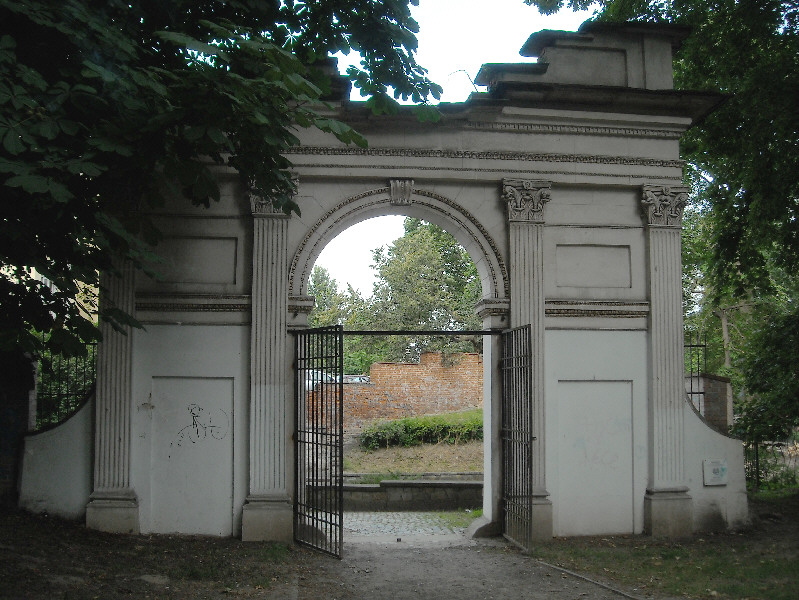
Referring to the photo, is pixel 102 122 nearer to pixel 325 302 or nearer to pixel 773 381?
pixel 773 381

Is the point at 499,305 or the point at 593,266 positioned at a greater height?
the point at 593,266

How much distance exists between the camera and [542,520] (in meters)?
9.18

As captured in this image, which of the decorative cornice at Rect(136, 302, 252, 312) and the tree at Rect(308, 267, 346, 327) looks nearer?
the decorative cornice at Rect(136, 302, 252, 312)

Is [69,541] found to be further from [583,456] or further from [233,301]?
[583,456]

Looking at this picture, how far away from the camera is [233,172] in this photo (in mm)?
9336

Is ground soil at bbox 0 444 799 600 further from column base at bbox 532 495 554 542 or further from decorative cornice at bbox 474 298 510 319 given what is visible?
decorative cornice at bbox 474 298 510 319

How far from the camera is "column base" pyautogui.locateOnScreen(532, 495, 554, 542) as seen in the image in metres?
9.16

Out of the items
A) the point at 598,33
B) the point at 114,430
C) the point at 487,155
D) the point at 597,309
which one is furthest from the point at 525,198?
the point at 114,430

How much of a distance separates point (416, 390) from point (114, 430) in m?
13.8

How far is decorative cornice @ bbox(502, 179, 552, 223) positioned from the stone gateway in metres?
0.02

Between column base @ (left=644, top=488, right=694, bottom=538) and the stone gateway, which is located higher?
the stone gateway

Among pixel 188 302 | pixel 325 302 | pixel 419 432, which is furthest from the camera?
pixel 325 302

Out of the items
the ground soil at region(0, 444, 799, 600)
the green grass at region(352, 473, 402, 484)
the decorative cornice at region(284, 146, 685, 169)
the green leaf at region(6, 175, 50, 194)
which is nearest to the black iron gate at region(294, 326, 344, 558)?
the ground soil at region(0, 444, 799, 600)

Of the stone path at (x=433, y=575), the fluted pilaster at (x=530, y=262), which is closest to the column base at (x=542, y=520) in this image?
the stone path at (x=433, y=575)
